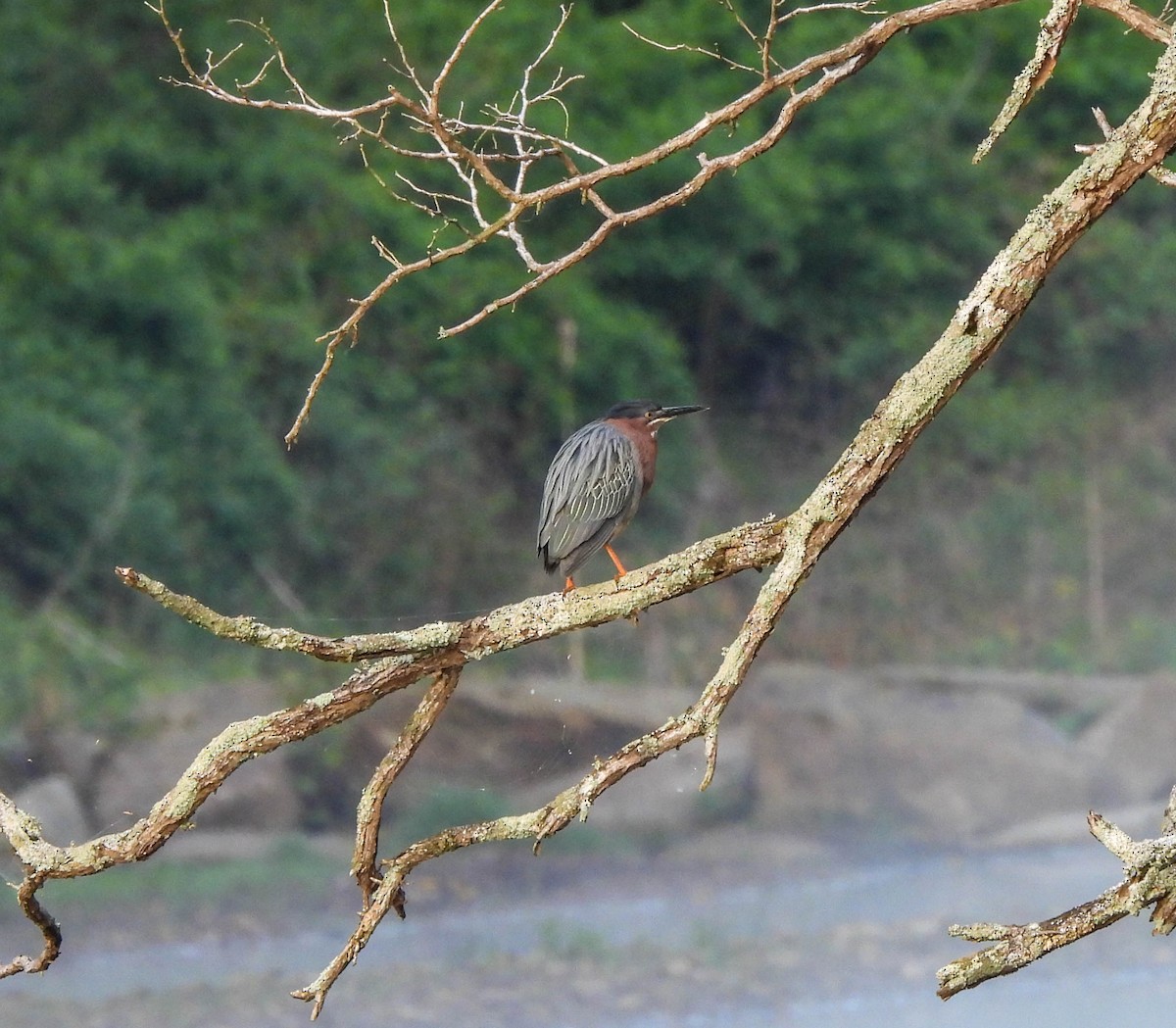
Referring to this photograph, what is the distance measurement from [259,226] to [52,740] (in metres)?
3.65

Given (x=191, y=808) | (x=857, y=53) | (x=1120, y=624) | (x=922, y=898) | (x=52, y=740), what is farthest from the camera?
(x=1120, y=624)

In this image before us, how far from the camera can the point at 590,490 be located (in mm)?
3080

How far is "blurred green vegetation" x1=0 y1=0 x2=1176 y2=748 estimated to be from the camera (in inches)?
359

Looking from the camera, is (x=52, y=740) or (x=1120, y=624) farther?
(x=1120, y=624)

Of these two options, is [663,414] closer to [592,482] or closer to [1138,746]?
[592,482]

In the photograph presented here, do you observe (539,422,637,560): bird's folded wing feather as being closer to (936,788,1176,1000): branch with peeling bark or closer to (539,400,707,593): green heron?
(539,400,707,593): green heron

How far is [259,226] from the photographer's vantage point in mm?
10055

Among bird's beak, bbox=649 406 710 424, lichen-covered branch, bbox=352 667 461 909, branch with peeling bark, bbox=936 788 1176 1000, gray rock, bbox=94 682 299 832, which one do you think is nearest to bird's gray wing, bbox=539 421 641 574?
bird's beak, bbox=649 406 710 424

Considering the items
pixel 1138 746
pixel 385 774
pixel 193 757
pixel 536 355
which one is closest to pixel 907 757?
pixel 1138 746

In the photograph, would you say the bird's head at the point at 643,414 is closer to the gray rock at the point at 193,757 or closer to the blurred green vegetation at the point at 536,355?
the gray rock at the point at 193,757

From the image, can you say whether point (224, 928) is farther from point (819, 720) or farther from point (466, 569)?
point (819, 720)

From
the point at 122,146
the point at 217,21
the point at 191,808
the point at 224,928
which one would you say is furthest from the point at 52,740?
the point at 191,808

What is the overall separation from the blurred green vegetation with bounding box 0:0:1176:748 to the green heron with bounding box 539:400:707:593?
16.8 ft

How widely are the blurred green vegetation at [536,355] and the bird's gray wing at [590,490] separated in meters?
5.14
